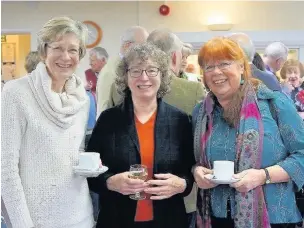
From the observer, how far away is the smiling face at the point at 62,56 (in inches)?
71.4

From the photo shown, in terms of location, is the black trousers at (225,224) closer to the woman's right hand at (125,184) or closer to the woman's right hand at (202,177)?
the woman's right hand at (202,177)

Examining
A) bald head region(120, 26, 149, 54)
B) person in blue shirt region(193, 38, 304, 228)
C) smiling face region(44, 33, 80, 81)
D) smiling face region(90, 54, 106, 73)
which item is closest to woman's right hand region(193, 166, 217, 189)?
person in blue shirt region(193, 38, 304, 228)

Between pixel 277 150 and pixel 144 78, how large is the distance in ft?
2.04

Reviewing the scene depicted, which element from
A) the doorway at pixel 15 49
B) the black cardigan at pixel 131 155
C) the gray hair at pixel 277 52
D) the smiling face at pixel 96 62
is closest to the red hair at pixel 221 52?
the black cardigan at pixel 131 155

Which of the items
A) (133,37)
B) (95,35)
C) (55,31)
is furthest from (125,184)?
(95,35)

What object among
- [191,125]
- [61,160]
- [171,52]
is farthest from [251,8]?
[61,160]

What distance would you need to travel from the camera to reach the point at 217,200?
1892mm

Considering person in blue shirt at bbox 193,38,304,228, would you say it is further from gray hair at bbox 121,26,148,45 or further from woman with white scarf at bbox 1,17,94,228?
gray hair at bbox 121,26,148,45

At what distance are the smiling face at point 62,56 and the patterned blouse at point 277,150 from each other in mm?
663

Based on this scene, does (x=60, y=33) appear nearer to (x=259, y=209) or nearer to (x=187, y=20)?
(x=259, y=209)

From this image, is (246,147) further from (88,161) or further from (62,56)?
(62,56)

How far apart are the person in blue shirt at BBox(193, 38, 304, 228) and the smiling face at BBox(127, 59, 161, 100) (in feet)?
0.68

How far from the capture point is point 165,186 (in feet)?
6.10

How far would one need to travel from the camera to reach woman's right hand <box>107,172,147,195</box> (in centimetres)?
181
